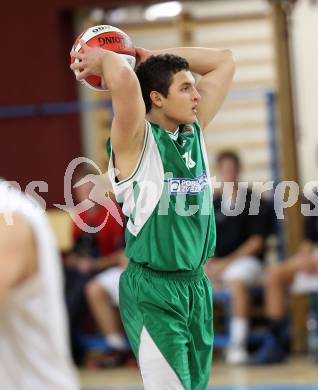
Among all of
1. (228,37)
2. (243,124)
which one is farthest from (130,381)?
(228,37)

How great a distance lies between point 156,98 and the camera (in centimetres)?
489

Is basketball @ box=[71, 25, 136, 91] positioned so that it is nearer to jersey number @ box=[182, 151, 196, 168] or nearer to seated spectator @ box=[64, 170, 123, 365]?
jersey number @ box=[182, 151, 196, 168]

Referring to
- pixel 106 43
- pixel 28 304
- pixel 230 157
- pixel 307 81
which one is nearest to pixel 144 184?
pixel 106 43

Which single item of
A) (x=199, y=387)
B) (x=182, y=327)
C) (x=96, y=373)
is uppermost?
(x=182, y=327)

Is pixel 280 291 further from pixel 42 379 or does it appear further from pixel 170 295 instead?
pixel 42 379

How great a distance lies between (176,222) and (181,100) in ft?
1.99

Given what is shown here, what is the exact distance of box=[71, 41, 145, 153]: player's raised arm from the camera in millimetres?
4508

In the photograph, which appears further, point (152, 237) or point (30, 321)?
point (152, 237)

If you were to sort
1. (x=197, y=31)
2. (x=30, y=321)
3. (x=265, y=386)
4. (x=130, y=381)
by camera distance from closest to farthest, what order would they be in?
(x=30, y=321) → (x=265, y=386) → (x=130, y=381) → (x=197, y=31)

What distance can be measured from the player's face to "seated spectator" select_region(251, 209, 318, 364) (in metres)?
4.71

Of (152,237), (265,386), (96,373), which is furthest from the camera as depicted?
(96,373)

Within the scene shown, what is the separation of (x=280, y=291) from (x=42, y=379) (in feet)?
22.1

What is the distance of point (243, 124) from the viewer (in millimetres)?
11344

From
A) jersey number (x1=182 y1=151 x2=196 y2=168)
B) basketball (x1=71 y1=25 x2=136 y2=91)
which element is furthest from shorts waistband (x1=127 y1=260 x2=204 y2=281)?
basketball (x1=71 y1=25 x2=136 y2=91)
